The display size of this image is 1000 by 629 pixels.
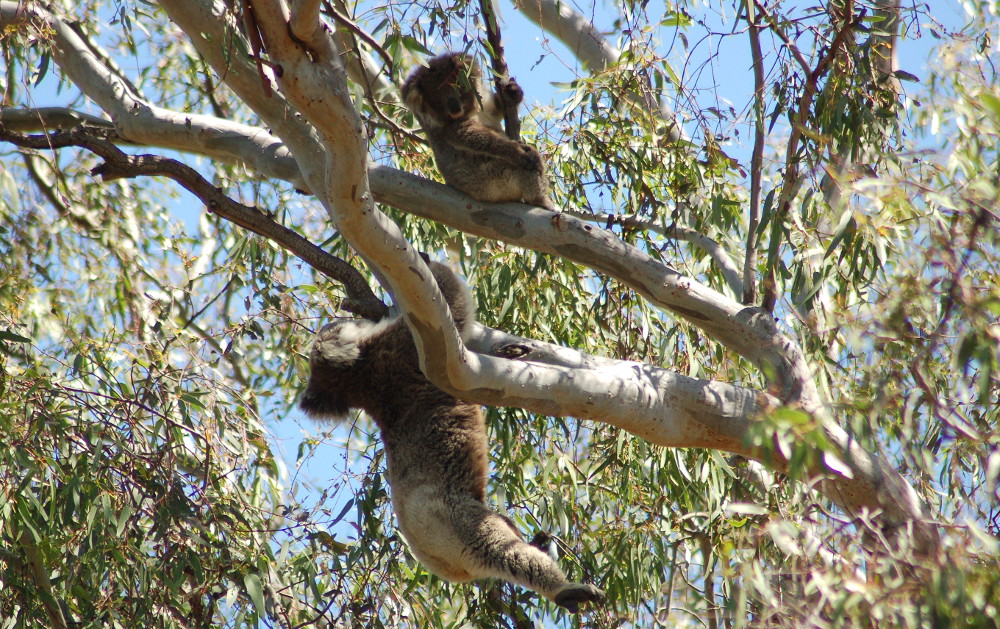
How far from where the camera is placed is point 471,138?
4473mm

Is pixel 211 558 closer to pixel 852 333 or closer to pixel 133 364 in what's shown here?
pixel 133 364

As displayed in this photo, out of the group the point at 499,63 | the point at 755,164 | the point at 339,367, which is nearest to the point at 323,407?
the point at 339,367

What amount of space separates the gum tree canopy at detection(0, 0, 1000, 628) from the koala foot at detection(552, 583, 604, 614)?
0.24m

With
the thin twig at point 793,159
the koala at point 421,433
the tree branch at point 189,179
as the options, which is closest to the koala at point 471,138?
the koala at point 421,433

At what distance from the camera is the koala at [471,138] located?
13.2 feet

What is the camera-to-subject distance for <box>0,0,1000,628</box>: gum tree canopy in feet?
7.47

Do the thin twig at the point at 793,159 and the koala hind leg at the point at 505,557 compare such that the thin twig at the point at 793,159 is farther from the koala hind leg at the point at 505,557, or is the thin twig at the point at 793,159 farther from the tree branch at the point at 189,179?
the tree branch at the point at 189,179

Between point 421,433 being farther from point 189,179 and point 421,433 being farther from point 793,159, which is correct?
point 793,159

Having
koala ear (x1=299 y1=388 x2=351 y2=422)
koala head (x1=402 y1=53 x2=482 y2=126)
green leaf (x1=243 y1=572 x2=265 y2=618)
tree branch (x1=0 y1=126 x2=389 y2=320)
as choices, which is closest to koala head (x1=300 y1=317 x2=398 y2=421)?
koala ear (x1=299 y1=388 x2=351 y2=422)

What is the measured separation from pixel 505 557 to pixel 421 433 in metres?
0.66

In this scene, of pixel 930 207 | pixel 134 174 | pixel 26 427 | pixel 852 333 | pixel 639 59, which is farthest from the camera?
pixel 639 59

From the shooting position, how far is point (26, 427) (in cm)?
370

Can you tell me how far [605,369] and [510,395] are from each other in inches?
14.1

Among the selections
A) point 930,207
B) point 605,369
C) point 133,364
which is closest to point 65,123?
point 133,364
